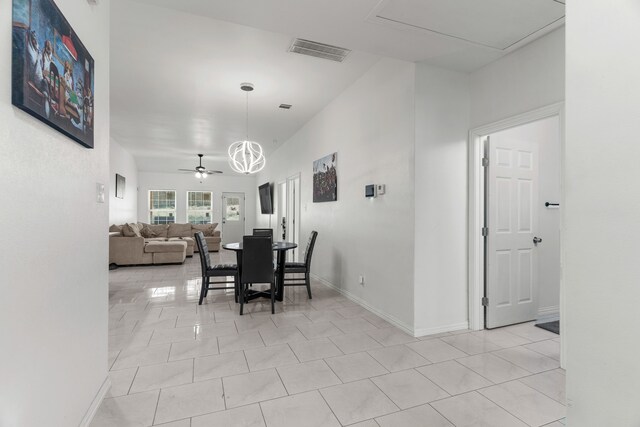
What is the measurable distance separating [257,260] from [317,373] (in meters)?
1.71

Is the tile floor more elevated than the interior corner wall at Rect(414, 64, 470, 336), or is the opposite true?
the interior corner wall at Rect(414, 64, 470, 336)

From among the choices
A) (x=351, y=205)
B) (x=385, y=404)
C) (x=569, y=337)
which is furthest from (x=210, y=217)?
(x=569, y=337)

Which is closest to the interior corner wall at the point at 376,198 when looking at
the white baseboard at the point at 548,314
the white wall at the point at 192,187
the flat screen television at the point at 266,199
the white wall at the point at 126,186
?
the white baseboard at the point at 548,314

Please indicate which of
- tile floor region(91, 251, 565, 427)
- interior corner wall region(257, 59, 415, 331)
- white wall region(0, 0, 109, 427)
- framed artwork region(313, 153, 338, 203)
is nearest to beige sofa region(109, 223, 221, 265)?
tile floor region(91, 251, 565, 427)

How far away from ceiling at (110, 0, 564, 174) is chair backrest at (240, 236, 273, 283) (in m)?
2.15

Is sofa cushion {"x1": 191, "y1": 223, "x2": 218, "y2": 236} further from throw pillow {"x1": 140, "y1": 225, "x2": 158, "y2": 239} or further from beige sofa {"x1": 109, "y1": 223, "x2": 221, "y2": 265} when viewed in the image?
beige sofa {"x1": 109, "y1": 223, "x2": 221, "y2": 265}

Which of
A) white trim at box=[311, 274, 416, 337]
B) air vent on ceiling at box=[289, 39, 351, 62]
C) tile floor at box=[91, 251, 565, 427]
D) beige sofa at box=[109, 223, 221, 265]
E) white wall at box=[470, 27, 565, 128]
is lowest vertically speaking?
tile floor at box=[91, 251, 565, 427]

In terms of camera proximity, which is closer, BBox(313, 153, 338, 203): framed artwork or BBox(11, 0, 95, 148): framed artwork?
BBox(11, 0, 95, 148): framed artwork

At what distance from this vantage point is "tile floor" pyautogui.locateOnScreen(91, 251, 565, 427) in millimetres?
1922

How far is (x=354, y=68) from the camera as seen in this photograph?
3.96 meters

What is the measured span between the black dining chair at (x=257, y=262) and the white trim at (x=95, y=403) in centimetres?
171

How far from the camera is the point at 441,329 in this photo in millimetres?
3295

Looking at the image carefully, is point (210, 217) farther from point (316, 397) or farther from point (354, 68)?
point (316, 397)

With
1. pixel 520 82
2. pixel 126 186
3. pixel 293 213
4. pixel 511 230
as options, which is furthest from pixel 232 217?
pixel 520 82
